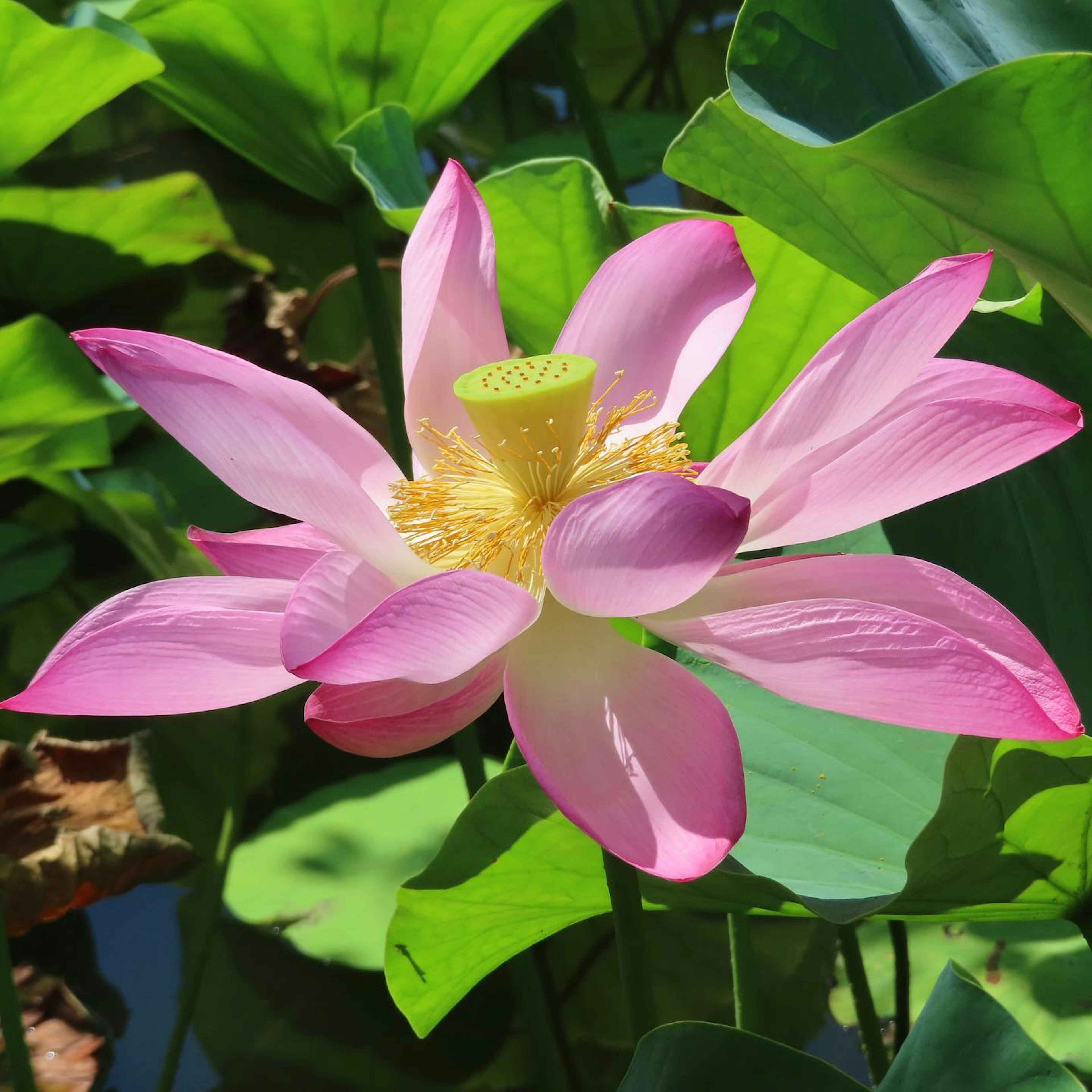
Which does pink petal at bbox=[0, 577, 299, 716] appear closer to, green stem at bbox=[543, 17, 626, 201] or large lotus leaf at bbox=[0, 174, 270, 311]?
green stem at bbox=[543, 17, 626, 201]

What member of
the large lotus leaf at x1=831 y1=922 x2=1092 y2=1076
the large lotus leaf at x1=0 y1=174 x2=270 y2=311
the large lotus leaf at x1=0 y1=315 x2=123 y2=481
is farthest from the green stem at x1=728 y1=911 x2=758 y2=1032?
the large lotus leaf at x1=0 y1=174 x2=270 y2=311

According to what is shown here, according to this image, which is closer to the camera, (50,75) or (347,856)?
(50,75)

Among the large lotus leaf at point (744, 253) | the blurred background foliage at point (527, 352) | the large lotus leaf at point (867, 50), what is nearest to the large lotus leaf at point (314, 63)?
the blurred background foliage at point (527, 352)

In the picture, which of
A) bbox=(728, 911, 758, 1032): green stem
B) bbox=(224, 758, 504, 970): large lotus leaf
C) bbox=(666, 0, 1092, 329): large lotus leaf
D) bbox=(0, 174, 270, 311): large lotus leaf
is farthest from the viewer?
bbox=(0, 174, 270, 311): large lotus leaf

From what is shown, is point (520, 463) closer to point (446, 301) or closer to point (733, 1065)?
point (446, 301)

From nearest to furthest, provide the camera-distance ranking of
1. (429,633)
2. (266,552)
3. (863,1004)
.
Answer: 1. (429,633)
2. (266,552)
3. (863,1004)

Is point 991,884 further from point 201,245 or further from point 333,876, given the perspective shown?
point 201,245

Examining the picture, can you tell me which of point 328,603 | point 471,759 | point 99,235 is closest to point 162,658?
point 328,603
